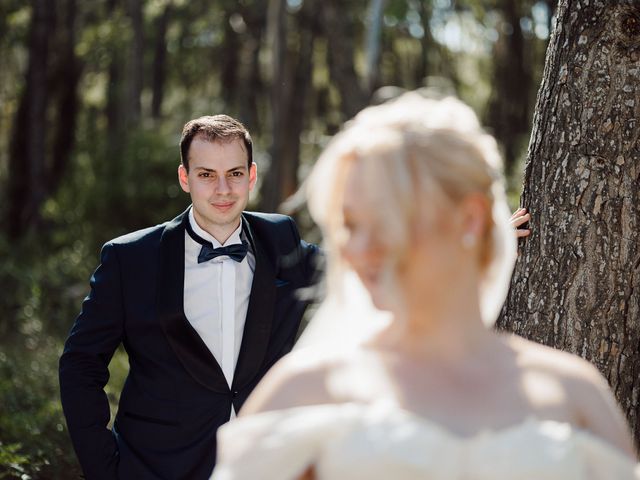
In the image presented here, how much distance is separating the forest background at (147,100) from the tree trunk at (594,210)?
3331 millimetres

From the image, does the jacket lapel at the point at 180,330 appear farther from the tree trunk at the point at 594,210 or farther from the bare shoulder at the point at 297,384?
the bare shoulder at the point at 297,384

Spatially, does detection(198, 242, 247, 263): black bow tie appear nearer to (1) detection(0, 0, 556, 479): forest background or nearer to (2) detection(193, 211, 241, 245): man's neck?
(2) detection(193, 211, 241, 245): man's neck

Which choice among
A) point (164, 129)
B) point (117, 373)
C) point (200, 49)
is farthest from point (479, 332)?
point (200, 49)

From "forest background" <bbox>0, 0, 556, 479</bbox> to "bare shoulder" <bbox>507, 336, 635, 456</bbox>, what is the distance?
14.2 ft

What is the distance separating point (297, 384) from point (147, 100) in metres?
34.1

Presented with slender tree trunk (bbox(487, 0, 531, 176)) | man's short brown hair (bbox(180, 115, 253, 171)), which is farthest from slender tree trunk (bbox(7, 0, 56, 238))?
man's short brown hair (bbox(180, 115, 253, 171))

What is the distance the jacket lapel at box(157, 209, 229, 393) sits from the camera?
14.3 feet

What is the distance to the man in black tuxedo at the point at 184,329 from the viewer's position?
14.3 ft

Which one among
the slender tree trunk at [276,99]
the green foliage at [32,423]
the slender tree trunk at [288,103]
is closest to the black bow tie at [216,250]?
the green foliage at [32,423]

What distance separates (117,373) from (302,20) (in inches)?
659

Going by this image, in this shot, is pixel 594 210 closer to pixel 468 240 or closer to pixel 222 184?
pixel 222 184

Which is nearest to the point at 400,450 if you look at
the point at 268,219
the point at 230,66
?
the point at 268,219

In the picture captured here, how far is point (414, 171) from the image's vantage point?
2182mm

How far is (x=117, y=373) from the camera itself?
921cm
